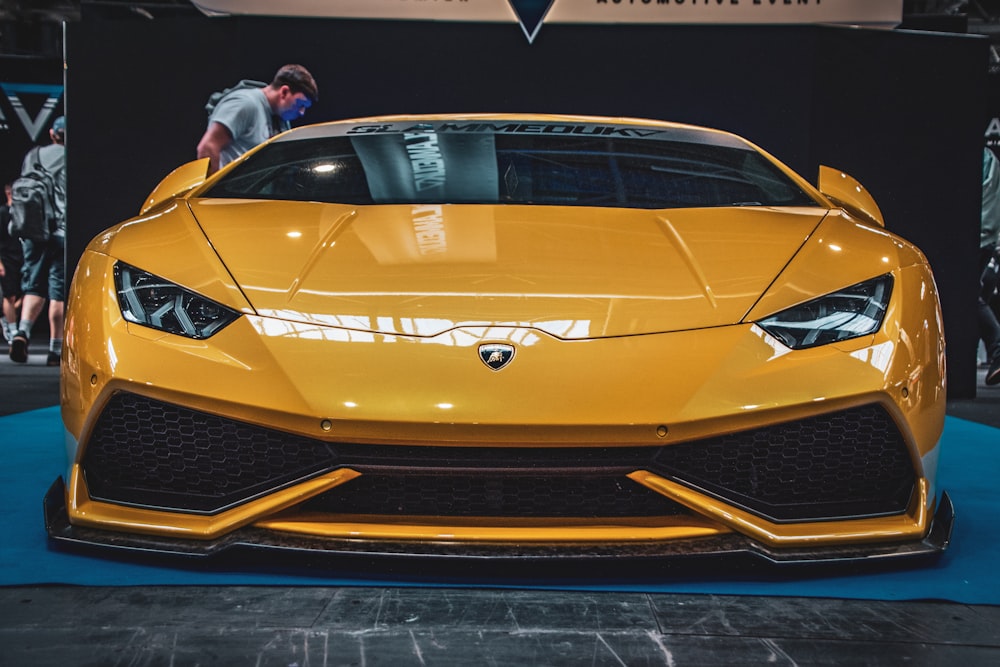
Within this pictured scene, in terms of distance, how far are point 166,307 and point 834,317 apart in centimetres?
126

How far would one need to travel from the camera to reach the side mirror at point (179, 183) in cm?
259

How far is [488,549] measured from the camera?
165 centimetres

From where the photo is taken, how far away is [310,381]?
1675mm

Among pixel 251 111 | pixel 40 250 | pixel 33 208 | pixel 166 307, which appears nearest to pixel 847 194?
pixel 166 307

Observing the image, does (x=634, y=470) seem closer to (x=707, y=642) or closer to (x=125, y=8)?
(x=707, y=642)

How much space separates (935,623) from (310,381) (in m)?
1.16

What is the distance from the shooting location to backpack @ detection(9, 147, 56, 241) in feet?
24.7

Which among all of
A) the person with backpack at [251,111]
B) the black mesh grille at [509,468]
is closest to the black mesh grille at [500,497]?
the black mesh grille at [509,468]

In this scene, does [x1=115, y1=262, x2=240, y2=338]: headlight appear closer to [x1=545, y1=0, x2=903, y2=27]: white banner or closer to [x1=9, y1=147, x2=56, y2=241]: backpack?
[x1=545, y1=0, x2=903, y2=27]: white banner

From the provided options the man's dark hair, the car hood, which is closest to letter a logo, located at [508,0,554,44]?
the man's dark hair

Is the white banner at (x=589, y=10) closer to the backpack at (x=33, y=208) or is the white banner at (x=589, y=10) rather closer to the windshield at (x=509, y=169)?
the backpack at (x=33, y=208)

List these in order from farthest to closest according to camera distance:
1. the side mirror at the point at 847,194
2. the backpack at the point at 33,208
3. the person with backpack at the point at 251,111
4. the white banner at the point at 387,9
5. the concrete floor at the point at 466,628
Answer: the backpack at the point at 33,208
the white banner at the point at 387,9
the person with backpack at the point at 251,111
the side mirror at the point at 847,194
the concrete floor at the point at 466,628

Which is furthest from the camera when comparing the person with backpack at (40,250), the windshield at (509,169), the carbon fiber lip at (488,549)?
the person with backpack at (40,250)

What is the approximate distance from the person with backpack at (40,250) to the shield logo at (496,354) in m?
5.85
